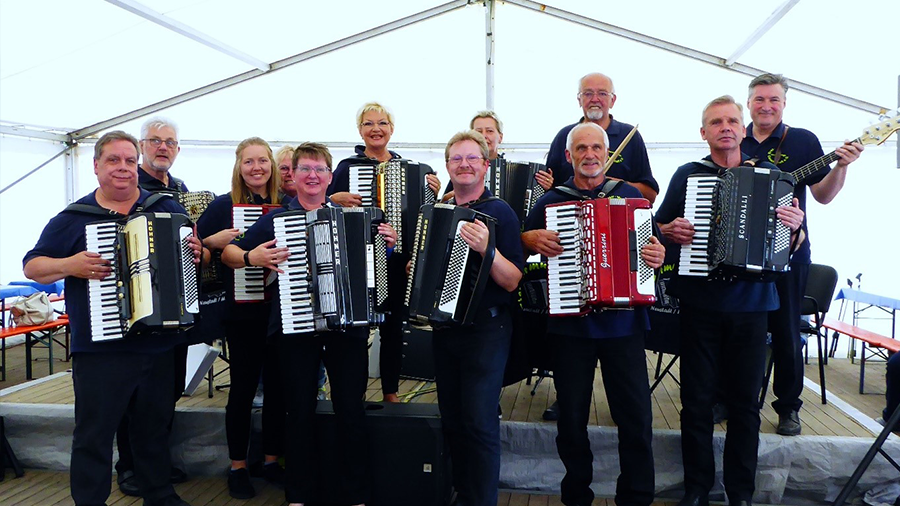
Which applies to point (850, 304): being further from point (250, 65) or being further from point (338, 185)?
point (250, 65)

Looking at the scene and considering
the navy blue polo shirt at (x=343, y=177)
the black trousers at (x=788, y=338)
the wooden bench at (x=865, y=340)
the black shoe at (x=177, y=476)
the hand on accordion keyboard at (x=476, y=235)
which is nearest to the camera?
the hand on accordion keyboard at (x=476, y=235)

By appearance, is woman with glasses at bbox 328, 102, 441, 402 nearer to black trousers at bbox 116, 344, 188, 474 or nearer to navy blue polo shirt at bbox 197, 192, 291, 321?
navy blue polo shirt at bbox 197, 192, 291, 321

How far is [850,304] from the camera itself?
9.27m

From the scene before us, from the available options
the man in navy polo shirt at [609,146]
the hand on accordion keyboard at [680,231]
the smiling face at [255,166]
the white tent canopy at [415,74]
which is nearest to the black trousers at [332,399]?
the smiling face at [255,166]

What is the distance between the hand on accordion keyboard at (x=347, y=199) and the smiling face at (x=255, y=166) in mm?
461

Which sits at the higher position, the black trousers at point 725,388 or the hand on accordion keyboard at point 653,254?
the hand on accordion keyboard at point 653,254

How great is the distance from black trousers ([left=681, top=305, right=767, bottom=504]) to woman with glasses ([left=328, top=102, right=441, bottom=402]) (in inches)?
64.2

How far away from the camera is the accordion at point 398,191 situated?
11.8 ft

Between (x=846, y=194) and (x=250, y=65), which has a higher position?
(x=250, y=65)

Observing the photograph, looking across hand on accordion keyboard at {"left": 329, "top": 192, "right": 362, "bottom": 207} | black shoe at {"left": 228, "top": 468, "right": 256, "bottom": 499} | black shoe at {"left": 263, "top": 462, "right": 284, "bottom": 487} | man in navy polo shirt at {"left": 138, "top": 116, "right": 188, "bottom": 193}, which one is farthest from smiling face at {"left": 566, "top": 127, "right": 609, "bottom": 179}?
black shoe at {"left": 228, "top": 468, "right": 256, "bottom": 499}

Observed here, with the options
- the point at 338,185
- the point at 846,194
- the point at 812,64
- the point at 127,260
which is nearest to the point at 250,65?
the point at 338,185

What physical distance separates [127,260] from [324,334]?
3.30 ft

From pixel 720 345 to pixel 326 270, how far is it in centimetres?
211

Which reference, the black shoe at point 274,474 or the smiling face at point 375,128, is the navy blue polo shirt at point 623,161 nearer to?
the smiling face at point 375,128
